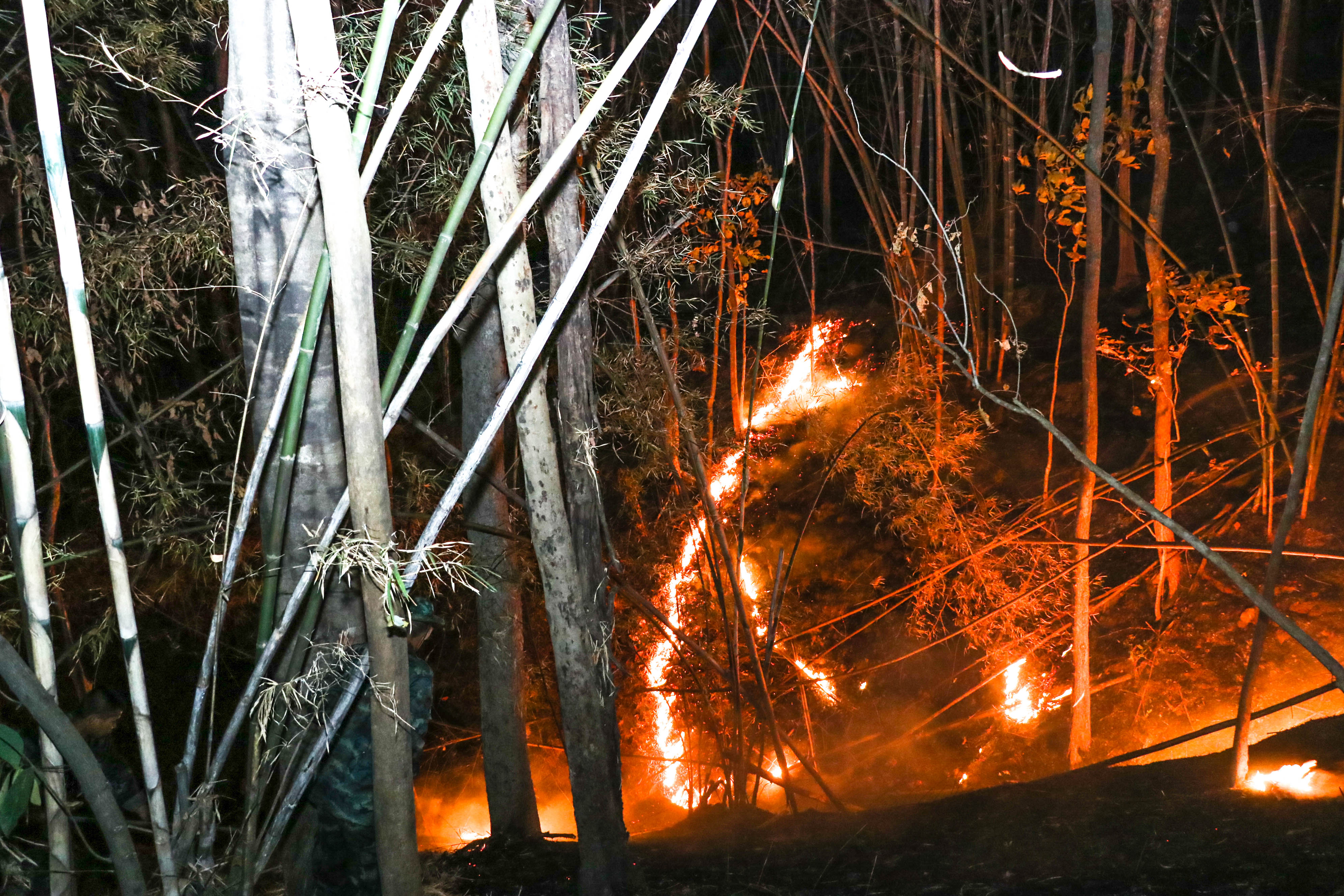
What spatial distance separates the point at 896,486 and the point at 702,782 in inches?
68.3

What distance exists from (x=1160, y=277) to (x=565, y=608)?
7.23 ft

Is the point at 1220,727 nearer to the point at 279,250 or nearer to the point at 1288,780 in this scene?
the point at 1288,780

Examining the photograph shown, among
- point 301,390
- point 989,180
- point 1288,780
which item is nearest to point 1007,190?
point 989,180

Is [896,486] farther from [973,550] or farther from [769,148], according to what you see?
[769,148]

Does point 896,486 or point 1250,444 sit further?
point 896,486

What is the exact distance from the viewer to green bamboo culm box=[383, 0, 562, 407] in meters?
1.25

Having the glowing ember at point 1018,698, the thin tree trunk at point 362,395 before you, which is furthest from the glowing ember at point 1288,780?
the thin tree trunk at point 362,395

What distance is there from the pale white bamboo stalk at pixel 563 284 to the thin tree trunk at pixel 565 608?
442mm

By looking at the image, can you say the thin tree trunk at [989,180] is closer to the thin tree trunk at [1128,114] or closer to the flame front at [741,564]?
the thin tree trunk at [1128,114]

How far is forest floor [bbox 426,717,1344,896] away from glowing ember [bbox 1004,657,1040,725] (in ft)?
4.33

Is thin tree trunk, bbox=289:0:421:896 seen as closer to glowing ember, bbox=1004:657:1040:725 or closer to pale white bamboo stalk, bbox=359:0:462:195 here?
pale white bamboo stalk, bbox=359:0:462:195

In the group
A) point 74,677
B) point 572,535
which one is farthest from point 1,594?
point 572,535

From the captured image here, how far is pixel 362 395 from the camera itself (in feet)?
3.68

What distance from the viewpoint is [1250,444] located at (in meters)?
3.63
